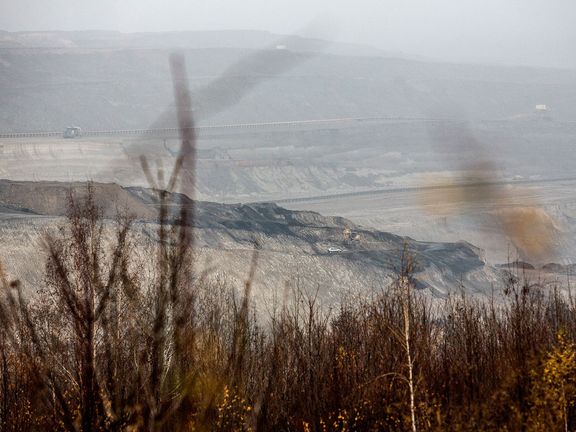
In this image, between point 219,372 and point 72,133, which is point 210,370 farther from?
point 72,133

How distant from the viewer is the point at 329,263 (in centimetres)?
3259

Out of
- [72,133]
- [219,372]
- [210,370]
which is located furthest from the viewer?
[72,133]

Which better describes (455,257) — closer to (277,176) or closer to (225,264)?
(225,264)

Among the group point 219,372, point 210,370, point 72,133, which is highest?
point 72,133

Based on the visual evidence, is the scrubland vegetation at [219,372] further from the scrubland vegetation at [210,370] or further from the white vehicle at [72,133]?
the white vehicle at [72,133]

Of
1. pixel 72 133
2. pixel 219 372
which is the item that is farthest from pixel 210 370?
pixel 72 133

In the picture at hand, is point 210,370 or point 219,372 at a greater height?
point 219,372

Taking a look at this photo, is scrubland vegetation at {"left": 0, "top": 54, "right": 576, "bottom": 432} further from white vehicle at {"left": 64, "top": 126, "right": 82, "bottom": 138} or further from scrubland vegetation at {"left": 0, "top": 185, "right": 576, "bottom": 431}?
white vehicle at {"left": 64, "top": 126, "right": 82, "bottom": 138}

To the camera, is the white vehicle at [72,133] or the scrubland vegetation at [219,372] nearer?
the scrubland vegetation at [219,372]

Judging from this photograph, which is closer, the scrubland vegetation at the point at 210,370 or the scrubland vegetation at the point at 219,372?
the scrubland vegetation at the point at 210,370

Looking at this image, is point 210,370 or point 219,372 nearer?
point 219,372

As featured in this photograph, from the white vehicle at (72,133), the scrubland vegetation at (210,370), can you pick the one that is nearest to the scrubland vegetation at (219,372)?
the scrubland vegetation at (210,370)

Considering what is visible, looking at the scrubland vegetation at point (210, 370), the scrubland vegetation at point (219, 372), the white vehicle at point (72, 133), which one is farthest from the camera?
the white vehicle at point (72, 133)

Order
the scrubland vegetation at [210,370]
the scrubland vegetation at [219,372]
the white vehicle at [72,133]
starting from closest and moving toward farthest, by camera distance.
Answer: the scrubland vegetation at [210,370], the scrubland vegetation at [219,372], the white vehicle at [72,133]
